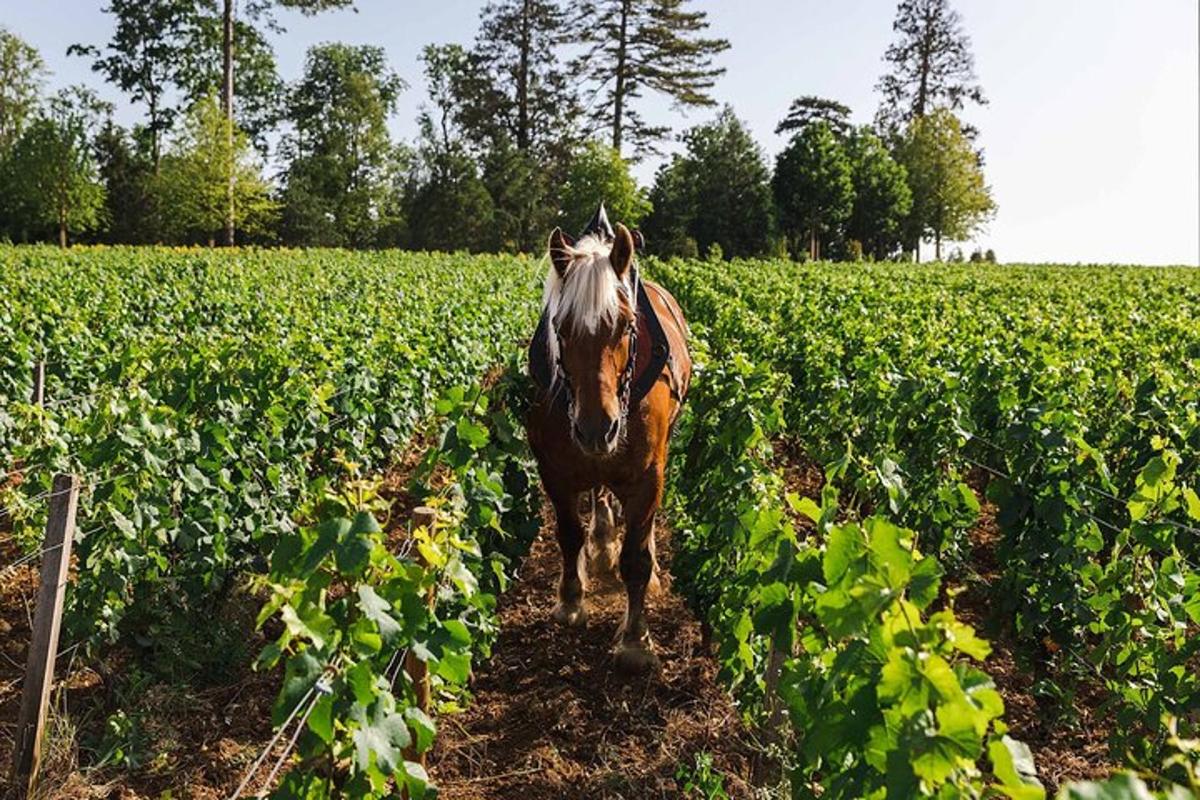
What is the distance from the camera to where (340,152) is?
6169 centimetres

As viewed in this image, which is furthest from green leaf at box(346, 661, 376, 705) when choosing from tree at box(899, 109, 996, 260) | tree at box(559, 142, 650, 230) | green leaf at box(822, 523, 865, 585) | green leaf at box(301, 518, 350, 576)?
tree at box(899, 109, 996, 260)

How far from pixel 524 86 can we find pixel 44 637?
58386 mm

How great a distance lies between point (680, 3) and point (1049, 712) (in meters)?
52.4

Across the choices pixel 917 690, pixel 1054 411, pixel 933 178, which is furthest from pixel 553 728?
pixel 933 178

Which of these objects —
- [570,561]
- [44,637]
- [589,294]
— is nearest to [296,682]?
[44,637]

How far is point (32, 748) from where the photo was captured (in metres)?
3.44

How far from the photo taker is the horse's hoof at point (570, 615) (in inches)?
201

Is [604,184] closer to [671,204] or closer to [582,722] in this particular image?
[671,204]

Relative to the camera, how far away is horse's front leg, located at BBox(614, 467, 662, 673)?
457cm

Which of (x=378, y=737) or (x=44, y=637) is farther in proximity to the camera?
(x=44, y=637)

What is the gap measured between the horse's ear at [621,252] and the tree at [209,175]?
39018 mm

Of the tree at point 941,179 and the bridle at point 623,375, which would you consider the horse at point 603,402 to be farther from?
the tree at point 941,179

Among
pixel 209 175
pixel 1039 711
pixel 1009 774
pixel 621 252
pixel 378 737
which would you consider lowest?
pixel 1039 711

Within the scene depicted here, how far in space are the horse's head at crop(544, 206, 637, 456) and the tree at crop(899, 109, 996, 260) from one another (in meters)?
60.6
